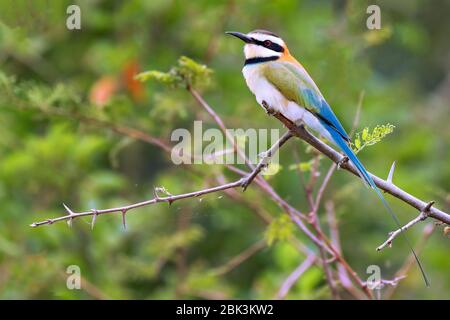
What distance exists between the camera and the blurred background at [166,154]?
409 centimetres

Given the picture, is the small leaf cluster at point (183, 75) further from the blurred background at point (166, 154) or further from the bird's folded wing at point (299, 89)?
the blurred background at point (166, 154)

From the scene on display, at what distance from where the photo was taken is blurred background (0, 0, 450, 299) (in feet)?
13.4

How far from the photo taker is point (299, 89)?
Result: 9.31 feet

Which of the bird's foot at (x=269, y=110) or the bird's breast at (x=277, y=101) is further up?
the bird's breast at (x=277, y=101)

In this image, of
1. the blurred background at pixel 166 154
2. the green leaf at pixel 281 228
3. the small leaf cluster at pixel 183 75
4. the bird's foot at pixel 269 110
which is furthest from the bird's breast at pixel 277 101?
the blurred background at pixel 166 154

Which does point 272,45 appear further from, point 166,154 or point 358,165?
point 166,154

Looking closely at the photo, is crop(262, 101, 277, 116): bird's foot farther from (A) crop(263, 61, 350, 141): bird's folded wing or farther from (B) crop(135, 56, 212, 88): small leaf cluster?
(B) crop(135, 56, 212, 88): small leaf cluster

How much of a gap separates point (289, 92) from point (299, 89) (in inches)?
1.5

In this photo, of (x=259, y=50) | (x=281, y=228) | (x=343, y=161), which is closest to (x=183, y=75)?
(x=259, y=50)

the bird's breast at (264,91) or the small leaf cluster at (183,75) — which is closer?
the bird's breast at (264,91)

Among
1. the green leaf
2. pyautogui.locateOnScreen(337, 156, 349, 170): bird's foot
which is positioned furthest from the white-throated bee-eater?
the green leaf

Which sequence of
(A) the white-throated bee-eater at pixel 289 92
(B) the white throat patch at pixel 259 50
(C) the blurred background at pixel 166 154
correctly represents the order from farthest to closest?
(C) the blurred background at pixel 166 154 → (B) the white throat patch at pixel 259 50 → (A) the white-throated bee-eater at pixel 289 92
